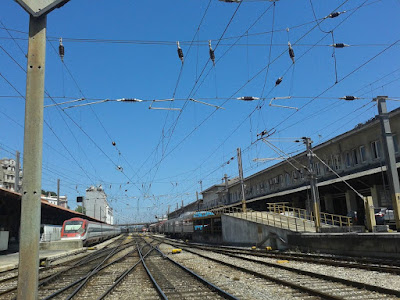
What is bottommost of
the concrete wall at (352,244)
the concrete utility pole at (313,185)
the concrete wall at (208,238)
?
the concrete wall at (208,238)

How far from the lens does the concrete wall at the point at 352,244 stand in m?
14.2

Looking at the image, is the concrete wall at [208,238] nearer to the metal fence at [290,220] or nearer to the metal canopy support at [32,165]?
the metal fence at [290,220]

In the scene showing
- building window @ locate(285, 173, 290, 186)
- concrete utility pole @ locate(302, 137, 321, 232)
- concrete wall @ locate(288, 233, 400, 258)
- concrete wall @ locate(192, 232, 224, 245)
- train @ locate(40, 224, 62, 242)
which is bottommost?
concrete wall @ locate(192, 232, 224, 245)

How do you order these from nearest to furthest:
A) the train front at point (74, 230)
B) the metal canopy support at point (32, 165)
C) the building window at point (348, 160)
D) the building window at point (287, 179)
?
the metal canopy support at point (32, 165) < the building window at point (348, 160) < the train front at point (74, 230) < the building window at point (287, 179)

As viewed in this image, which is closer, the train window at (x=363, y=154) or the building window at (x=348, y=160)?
the train window at (x=363, y=154)

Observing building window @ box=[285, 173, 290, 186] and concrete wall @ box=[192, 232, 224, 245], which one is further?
building window @ box=[285, 173, 290, 186]

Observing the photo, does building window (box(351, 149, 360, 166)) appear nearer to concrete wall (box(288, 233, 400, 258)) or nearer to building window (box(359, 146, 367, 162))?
building window (box(359, 146, 367, 162))

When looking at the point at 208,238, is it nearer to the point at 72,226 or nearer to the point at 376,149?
the point at 72,226

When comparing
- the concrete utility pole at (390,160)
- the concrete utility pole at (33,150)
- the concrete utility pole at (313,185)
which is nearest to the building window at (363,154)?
the concrete utility pole at (313,185)

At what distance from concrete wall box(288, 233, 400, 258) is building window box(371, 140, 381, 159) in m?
10.9

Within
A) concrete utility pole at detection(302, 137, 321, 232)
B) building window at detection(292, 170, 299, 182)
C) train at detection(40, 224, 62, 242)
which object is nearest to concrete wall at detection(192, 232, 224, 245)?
building window at detection(292, 170, 299, 182)

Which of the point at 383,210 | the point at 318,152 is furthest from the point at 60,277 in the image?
the point at 318,152

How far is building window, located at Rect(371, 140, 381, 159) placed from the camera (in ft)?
90.2

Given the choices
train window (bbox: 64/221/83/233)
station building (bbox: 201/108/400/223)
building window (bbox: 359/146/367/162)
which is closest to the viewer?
station building (bbox: 201/108/400/223)
